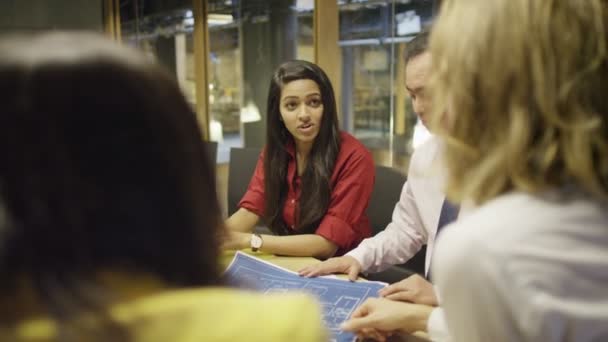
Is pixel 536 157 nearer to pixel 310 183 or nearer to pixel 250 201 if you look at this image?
pixel 310 183

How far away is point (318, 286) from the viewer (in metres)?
1.53

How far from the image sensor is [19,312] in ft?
1.44

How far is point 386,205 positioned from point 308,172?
0.35m

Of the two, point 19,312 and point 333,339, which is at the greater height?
point 19,312

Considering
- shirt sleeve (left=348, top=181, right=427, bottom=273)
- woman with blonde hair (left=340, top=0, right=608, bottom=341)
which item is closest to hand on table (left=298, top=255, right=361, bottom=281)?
shirt sleeve (left=348, top=181, right=427, bottom=273)

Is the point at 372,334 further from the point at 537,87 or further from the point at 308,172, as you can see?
the point at 308,172

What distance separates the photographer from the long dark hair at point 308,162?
2.15 m

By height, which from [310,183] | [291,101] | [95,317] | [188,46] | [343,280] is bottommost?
[343,280]

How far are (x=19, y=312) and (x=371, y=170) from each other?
1.83m

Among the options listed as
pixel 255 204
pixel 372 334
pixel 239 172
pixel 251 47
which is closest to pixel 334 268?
pixel 372 334

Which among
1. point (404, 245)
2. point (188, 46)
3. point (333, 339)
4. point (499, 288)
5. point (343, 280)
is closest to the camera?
point (499, 288)

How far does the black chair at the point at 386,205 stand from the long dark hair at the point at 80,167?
1.81 metres

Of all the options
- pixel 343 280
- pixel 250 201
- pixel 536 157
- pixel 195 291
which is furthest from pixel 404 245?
pixel 195 291

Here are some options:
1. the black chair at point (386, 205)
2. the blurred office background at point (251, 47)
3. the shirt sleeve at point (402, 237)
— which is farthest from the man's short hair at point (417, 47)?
the blurred office background at point (251, 47)
